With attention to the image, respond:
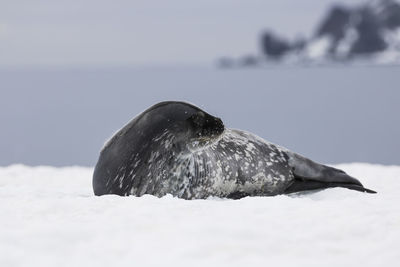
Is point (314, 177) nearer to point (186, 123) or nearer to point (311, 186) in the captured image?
point (311, 186)

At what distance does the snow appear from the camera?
3107mm

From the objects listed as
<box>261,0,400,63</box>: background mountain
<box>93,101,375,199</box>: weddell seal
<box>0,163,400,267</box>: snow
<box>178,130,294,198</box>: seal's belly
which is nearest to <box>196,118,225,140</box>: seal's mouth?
<box>93,101,375,199</box>: weddell seal

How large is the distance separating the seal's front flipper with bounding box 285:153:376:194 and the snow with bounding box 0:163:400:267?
1.23m

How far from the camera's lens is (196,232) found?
346cm

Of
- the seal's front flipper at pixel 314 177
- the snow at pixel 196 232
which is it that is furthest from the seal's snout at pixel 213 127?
the seal's front flipper at pixel 314 177

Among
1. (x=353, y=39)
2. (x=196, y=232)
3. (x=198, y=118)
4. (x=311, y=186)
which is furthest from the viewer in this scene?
(x=353, y=39)

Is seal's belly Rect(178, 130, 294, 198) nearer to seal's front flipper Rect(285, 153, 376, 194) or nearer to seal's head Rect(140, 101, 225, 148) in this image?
seal's front flipper Rect(285, 153, 376, 194)

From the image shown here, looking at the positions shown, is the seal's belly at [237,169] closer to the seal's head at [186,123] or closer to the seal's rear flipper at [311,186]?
the seal's rear flipper at [311,186]

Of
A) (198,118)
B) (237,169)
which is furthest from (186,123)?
(237,169)

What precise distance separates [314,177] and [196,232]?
2.73 meters

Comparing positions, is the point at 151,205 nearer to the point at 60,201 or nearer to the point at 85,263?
the point at 60,201

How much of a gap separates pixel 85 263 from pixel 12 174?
466 cm

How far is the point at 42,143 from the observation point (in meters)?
27.1

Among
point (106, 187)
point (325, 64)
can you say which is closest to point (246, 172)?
point (106, 187)
